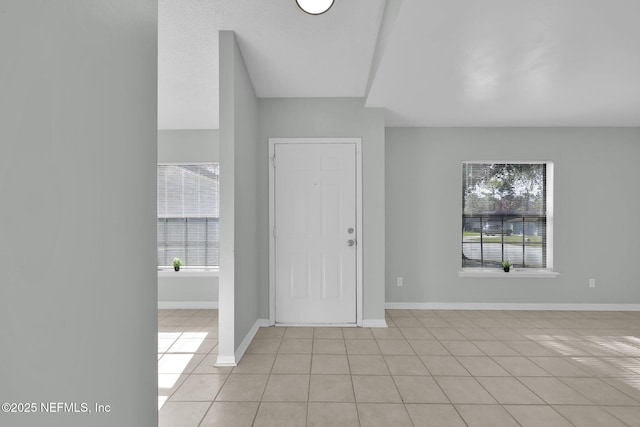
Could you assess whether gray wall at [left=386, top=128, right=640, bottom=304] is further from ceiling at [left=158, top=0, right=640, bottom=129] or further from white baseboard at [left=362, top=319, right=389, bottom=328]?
white baseboard at [left=362, top=319, right=389, bottom=328]

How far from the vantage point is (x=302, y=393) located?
2209mm

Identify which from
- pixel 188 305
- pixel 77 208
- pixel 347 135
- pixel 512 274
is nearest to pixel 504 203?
pixel 512 274

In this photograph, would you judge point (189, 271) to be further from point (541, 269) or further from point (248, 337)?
point (541, 269)

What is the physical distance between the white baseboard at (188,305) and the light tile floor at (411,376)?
678mm

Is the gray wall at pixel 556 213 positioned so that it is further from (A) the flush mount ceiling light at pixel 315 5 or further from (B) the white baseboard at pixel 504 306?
(A) the flush mount ceiling light at pixel 315 5

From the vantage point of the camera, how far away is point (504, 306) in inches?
169

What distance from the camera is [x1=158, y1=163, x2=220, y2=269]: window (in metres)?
4.54

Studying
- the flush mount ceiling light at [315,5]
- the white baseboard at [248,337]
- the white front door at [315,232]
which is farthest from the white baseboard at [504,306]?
the flush mount ceiling light at [315,5]

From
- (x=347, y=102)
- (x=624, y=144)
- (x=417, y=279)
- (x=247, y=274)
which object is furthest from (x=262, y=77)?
(x=624, y=144)

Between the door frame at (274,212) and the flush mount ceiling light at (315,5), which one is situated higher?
the flush mount ceiling light at (315,5)

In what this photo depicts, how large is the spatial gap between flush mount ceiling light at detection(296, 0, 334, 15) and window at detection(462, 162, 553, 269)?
10.1 ft

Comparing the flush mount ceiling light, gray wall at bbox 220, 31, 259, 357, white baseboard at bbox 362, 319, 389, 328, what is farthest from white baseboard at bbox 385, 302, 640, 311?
the flush mount ceiling light

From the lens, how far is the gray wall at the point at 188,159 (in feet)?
14.5

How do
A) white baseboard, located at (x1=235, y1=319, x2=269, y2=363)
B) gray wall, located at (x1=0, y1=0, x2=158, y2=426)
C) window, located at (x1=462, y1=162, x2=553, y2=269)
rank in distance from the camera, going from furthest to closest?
1. window, located at (x1=462, y1=162, x2=553, y2=269)
2. white baseboard, located at (x1=235, y1=319, x2=269, y2=363)
3. gray wall, located at (x1=0, y1=0, x2=158, y2=426)
